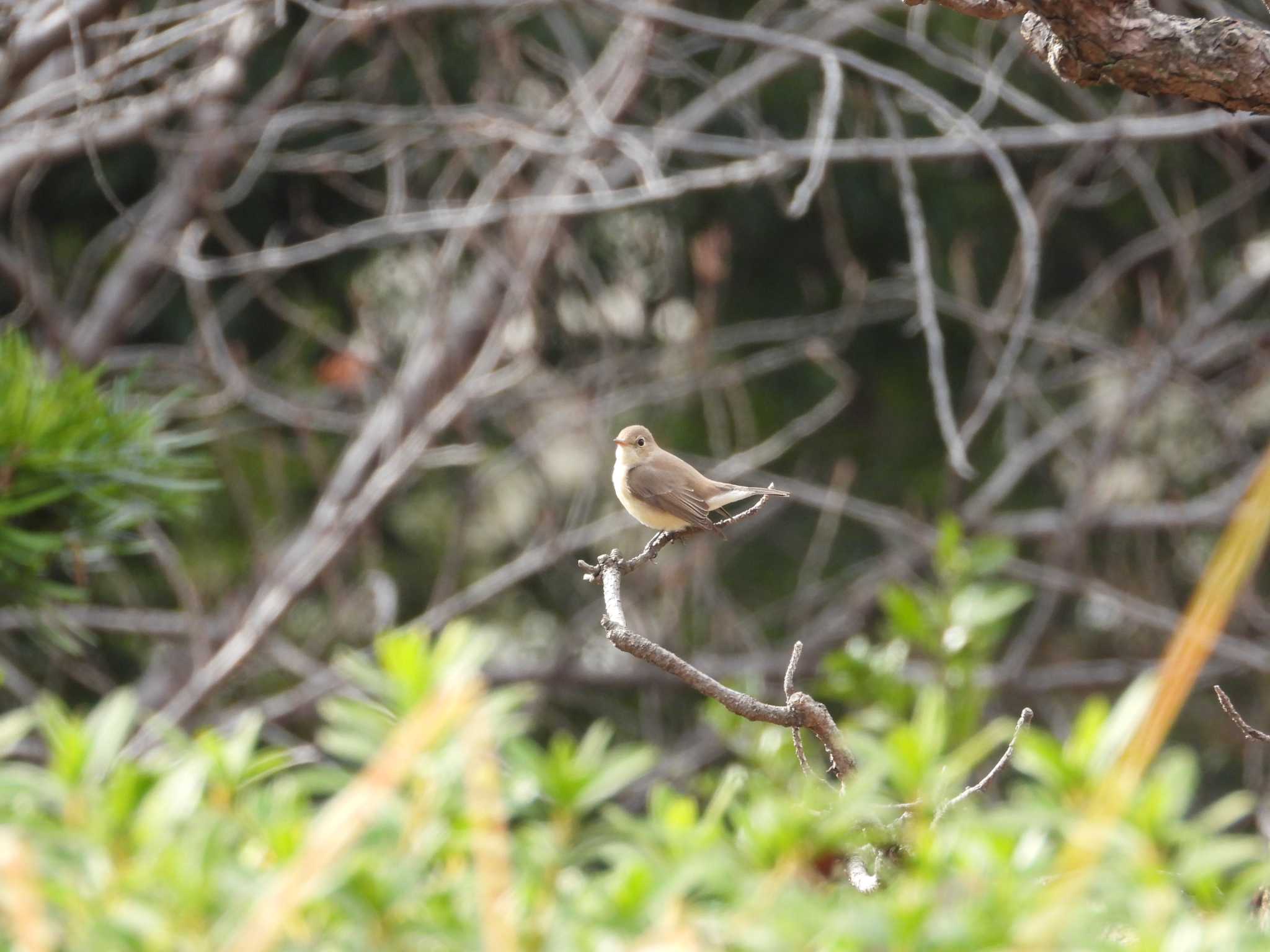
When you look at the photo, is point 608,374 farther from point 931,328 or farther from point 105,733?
point 105,733

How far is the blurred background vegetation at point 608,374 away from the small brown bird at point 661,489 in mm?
532

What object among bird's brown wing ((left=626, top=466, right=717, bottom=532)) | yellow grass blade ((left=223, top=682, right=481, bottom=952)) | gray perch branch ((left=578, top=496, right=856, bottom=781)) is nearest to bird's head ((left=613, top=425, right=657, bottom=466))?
bird's brown wing ((left=626, top=466, right=717, bottom=532))

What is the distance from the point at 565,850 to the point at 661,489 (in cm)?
269

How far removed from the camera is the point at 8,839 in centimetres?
99

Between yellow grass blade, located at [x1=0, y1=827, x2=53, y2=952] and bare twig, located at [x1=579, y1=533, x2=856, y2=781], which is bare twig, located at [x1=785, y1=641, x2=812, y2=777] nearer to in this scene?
bare twig, located at [x1=579, y1=533, x2=856, y2=781]

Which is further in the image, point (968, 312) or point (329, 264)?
point (329, 264)

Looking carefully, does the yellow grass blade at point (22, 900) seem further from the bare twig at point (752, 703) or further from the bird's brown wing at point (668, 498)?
the bird's brown wing at point (668, 498)

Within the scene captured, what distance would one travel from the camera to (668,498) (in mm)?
3834

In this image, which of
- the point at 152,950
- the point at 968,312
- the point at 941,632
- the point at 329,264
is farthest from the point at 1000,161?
the point at 329,264

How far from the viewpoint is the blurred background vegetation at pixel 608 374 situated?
3.58 metres

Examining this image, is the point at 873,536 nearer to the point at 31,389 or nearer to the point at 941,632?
the point at 941,632

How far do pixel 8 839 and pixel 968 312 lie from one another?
4469 millimetres

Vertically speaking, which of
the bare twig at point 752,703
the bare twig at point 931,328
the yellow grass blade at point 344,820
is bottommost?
the bare twig at point 931,328

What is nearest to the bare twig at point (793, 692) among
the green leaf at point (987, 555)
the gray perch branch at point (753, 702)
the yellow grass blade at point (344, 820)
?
the gray perch branch at point (753, 702)
